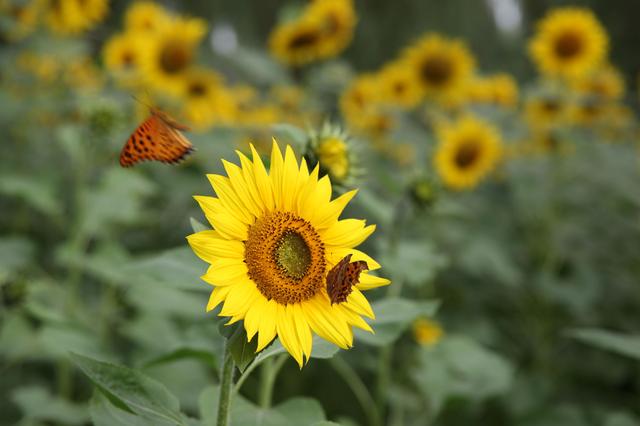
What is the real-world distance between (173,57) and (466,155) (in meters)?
1.09

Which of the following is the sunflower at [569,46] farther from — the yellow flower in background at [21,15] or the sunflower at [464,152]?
the yellow flower in background at [21,15]

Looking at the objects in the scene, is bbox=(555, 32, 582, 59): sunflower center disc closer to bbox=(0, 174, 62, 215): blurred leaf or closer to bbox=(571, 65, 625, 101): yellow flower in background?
bbox=(571, 65, 625, 101): yellow flower in background

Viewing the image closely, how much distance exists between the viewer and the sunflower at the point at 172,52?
8.12ft

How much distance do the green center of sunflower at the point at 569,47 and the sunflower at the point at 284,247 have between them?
97.3 inches

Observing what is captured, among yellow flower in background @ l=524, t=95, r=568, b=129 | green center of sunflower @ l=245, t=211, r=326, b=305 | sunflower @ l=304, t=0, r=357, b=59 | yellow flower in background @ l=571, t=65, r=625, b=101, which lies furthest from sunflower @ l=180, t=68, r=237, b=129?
green center of sunflower @ l=245, t=211, r=326, b=305

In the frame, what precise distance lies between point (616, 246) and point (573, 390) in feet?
2.10

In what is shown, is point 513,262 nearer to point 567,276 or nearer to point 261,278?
point 567,276

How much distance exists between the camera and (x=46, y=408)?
55.3 inches

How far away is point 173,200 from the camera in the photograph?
2.30m

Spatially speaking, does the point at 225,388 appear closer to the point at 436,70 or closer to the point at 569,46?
the point at 436,70

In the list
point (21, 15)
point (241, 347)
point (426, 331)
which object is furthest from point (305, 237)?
point (21, 15)

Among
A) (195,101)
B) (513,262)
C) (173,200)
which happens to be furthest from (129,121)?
(513,262)

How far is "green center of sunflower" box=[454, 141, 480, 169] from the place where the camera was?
249 centimetres

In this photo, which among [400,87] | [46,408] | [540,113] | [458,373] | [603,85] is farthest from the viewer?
[603,85]
